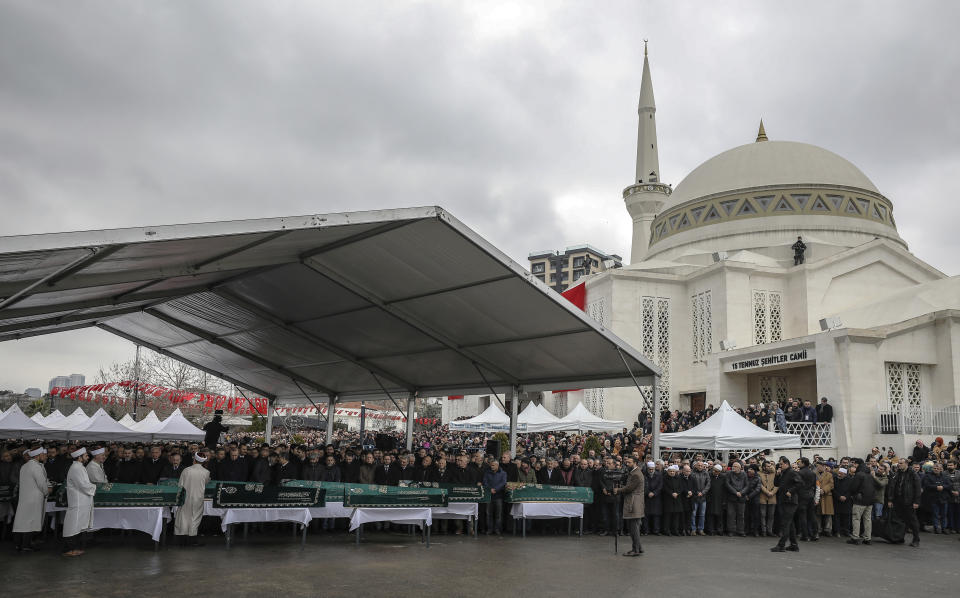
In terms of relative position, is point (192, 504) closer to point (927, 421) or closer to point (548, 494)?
point (548, 494)

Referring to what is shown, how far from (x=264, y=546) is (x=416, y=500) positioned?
244 centimetres

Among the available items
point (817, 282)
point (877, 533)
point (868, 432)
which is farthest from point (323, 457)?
point (817, 282)

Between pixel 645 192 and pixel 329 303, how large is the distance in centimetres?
4213

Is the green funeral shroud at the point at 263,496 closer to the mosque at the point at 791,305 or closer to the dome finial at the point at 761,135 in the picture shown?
the mosque at the point at 791,305

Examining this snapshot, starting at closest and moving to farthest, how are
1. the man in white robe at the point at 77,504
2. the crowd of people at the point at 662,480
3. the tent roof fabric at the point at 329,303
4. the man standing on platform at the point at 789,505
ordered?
the man in white robe at the point at 77,504 → the tent roof fabric at the point at 329,303 → the man standing on platform at the point at 789,505 → the crowd of people at the point at 662,480

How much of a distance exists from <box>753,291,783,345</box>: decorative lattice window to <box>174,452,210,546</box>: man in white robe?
2972 centimetres

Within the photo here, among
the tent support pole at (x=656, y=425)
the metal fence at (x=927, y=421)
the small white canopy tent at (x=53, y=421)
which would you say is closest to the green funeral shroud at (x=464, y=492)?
the tent support pole at (x=656, y=425)

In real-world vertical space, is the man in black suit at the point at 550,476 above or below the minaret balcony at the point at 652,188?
below

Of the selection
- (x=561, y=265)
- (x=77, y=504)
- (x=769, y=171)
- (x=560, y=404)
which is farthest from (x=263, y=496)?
(x=561, y=265)

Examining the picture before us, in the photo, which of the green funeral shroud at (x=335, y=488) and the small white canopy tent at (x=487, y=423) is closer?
the green funeral shroud at (x=335, y=488)

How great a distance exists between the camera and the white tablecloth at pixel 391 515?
36.3 feet

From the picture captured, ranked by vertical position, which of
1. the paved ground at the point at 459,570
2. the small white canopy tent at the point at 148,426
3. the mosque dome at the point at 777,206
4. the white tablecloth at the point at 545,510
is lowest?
the paved ground at the point at 459,570

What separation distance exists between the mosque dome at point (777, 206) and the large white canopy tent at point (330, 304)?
25698mm

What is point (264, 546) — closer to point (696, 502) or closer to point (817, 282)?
point (696, 502)
